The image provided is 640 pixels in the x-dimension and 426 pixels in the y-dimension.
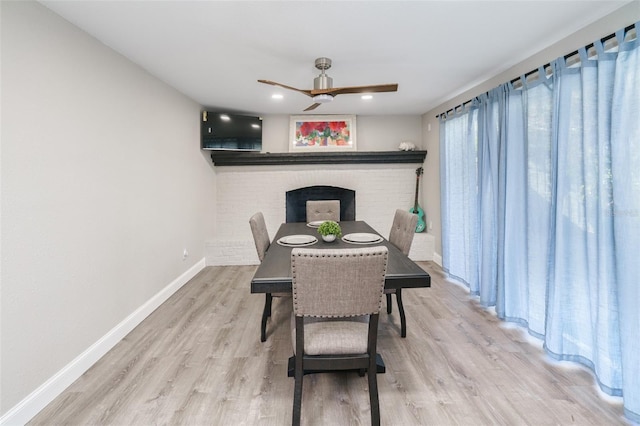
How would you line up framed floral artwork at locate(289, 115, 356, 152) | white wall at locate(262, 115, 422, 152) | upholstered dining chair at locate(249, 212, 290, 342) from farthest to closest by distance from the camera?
white wall at locate(262, 115, 422, 152) < framed floral artwork at locate(289, 115, 356, 152) < upholstered dining chair at locate(249, 212, 290, 342)

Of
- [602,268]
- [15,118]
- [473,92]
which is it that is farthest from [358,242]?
[473,92]

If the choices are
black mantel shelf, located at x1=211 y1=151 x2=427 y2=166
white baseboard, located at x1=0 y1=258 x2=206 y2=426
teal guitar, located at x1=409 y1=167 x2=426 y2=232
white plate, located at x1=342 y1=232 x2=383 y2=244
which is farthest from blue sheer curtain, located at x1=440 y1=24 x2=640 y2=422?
white baseboard, located at x1=0 y1=258 x2=206 y2=426

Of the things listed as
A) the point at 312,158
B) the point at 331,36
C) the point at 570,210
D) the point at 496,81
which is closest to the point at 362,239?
the point at 570,210

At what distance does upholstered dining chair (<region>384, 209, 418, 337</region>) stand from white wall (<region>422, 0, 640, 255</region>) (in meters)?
1.55

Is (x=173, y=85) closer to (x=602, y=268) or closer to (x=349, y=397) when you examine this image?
(x=349, y=397)

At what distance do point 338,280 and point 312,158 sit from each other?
137 inches

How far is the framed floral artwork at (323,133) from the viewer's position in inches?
183

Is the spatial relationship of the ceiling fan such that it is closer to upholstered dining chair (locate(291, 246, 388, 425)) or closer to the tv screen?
upholstered dining chair (locate(291, 246, 388, 425))

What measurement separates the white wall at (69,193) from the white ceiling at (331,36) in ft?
0.93

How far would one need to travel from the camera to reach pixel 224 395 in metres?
1.71

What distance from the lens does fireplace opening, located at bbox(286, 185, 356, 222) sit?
469cm

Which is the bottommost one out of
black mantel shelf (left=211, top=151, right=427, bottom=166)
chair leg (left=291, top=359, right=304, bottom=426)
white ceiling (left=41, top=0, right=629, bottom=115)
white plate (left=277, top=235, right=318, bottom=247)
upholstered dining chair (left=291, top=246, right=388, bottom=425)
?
chair leg (left=291, top=359, right=304, bottom=426)

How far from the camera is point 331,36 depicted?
6.91 ft

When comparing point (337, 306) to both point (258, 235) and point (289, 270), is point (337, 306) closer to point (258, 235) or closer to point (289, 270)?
point (289, 270)
